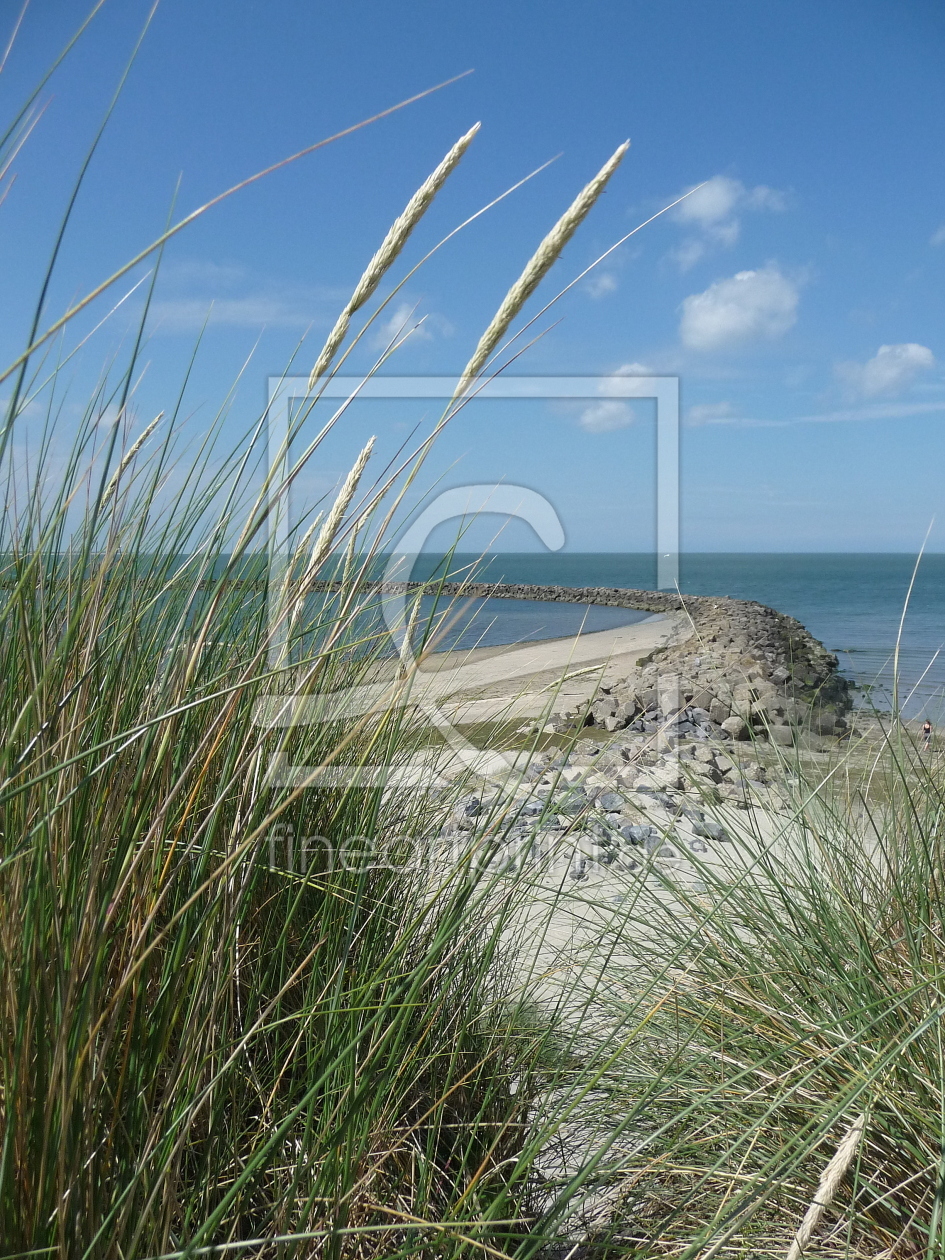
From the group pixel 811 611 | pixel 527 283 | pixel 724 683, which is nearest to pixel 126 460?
pixel 527 283

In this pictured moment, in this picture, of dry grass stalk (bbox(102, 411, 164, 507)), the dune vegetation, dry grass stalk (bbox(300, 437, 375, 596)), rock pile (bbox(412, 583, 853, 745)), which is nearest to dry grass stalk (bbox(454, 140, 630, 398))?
the dune vegetation

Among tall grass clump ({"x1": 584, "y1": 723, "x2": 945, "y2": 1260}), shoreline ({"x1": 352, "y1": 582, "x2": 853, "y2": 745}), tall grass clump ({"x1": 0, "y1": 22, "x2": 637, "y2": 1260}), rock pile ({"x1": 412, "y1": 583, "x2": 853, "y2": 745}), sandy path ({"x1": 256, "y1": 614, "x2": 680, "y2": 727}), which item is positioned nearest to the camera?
tall grass clump ({"x1": 0, "y1": 22, "x2": 637, "y2": 1260})

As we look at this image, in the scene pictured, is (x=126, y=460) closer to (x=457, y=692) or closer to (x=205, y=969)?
(x=205, y=969)

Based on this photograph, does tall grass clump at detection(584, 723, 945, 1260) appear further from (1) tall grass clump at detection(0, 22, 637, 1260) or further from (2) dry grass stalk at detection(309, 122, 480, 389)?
(2) dry grass stalk at detection(309, 122, 480, 389)

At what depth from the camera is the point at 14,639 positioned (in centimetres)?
112

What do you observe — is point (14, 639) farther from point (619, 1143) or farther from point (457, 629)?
point (457, 629)

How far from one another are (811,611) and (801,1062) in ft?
92.1

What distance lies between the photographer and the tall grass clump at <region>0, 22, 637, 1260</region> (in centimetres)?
71

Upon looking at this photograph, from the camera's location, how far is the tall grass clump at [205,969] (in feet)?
2.33

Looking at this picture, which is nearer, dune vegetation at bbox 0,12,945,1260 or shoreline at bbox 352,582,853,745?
dune vegetation at bbox 0,12,945,1260

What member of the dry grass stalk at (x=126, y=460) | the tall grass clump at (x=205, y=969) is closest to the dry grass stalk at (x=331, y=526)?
the tall grass clump at (x=205, y=969)

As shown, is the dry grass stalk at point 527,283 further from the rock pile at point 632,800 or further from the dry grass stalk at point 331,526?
the rock pile at point 632,800

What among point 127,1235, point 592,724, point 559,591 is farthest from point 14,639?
point 559,591

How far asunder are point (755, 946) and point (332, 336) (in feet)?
4.23
